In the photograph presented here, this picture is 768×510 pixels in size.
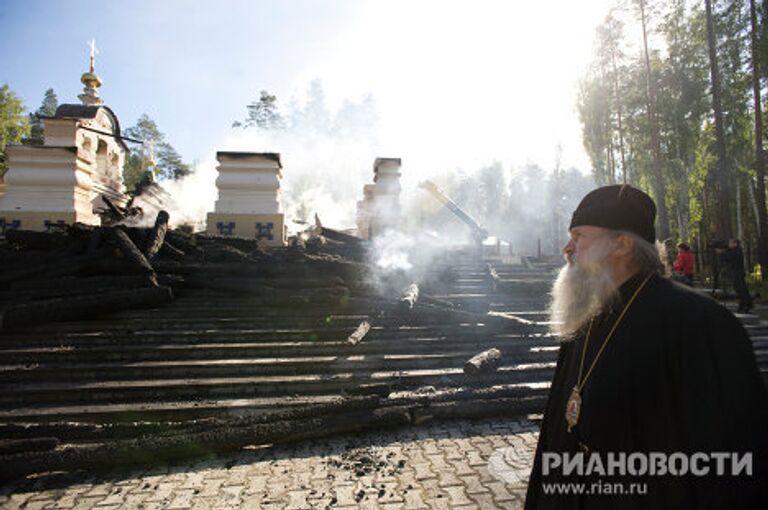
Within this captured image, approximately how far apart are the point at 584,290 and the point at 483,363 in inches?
189

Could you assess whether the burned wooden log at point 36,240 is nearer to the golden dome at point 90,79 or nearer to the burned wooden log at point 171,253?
the burned wooden log at point 171,253

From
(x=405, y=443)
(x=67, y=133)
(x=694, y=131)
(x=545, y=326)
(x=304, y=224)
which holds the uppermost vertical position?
(x=694, y=131)

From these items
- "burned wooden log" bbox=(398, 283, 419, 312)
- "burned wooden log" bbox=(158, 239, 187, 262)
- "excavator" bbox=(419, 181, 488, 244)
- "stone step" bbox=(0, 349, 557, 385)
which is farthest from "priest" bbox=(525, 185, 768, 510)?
"excavator" bbox=(419, 181, 488, 244)

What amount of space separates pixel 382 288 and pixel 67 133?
13.4m

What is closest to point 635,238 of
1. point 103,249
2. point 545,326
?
point 545,326

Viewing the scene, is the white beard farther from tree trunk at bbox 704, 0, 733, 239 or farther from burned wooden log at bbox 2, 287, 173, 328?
tree trunk at bbox 704, 0, 733, 239

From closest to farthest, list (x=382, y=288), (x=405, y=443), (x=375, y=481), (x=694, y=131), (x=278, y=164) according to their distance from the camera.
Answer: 1. (x=375, y=481)
2. (x=405, y=443)
3. (x=382, y=288)
4. (x=278, y=164)
5. (x=694, y=131)

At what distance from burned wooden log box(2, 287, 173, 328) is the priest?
25.8 ft

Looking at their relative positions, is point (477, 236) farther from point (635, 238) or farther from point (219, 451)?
point (635, 238)

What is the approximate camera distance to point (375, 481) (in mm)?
4129

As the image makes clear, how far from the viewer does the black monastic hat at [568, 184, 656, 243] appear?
2.07 meters

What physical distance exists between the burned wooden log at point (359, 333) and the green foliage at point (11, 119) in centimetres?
3888

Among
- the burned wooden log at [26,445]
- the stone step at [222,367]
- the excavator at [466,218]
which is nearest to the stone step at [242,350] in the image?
the stone step at [222,367]

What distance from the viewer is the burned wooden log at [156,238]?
9.64 metres
